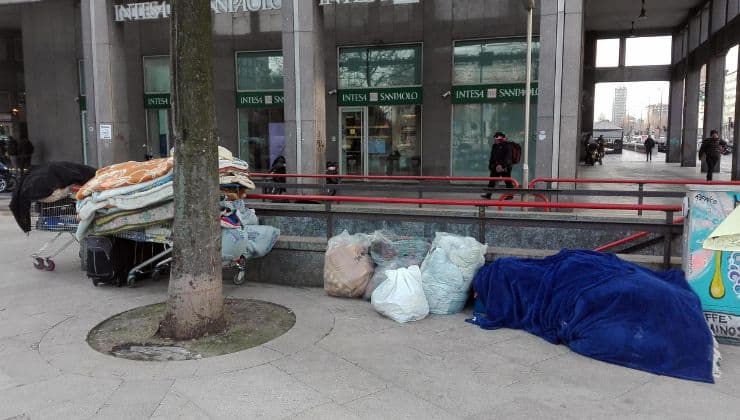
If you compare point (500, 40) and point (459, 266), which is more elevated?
point (500, 40)

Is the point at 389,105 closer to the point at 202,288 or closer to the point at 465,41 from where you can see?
the point at 465,41

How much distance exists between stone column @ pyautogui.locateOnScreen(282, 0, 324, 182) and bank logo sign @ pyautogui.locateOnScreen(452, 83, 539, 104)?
17.1 ft

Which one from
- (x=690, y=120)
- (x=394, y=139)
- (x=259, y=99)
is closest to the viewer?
(x=394, y=139)

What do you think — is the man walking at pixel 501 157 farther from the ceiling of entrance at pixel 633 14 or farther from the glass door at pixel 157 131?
the glass door at pixel 157 131

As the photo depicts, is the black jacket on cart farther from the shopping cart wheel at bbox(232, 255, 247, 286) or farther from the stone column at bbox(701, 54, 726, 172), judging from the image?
the stone column at bbox(701, 54, 726, 172)

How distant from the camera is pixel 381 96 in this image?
1912 cm

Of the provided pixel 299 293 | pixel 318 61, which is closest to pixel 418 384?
pixel 299 293

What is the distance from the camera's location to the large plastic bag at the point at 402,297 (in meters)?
5.57

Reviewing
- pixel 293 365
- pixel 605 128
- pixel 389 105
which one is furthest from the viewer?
pixel 605 128

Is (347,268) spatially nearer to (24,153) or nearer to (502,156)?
(502,156)

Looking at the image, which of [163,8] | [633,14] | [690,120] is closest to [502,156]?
[163,8]

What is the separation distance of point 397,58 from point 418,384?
16.1 meters

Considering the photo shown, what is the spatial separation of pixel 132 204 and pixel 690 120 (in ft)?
99.2

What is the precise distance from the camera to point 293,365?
451cm
